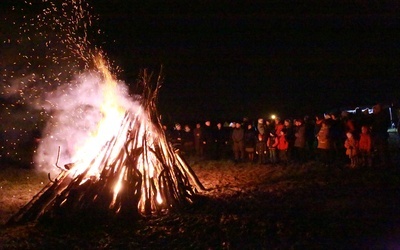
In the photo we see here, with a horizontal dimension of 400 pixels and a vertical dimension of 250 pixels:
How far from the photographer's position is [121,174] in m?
8.86

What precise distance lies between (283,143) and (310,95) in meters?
28.5

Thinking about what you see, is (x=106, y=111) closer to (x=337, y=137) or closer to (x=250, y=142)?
(x=250, y=142)

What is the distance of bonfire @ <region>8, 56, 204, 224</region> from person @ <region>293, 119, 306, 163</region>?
484 cm

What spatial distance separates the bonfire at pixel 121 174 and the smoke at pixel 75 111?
367 millimetres

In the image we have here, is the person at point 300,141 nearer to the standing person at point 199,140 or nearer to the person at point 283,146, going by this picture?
the person at point 283,146

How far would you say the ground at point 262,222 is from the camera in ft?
21.0

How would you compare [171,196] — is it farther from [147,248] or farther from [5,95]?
[5,95]

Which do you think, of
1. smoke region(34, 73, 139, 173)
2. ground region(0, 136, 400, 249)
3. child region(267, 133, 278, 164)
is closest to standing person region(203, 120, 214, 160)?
child region(267, 133, 278, 164)

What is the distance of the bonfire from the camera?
832cm

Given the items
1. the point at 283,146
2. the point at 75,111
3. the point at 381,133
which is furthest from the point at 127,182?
the point at 381,133

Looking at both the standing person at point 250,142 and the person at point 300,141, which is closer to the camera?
the person at point 300,141

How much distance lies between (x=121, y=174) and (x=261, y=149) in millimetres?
7290

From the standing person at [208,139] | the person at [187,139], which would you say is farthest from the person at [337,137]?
the person at [187,139]

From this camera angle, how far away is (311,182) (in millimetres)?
10914
